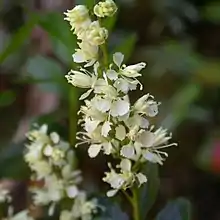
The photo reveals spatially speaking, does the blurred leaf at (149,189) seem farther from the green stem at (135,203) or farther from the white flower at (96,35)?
the white flower at (96,35)

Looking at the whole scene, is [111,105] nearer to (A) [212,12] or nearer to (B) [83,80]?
(B) [83,80]

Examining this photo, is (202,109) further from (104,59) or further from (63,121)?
(104,59)

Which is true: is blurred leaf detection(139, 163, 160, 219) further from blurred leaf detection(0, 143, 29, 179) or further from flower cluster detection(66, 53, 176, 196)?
blurred leaf detection(0, 143, 29, 179)

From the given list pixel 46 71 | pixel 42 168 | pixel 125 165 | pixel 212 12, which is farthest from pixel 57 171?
pixel 212 12

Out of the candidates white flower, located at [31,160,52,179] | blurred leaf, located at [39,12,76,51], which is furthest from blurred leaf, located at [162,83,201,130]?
white flower, located at [31,160,52,179]

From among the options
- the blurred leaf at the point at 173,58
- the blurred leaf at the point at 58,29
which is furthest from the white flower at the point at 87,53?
the blurred leaf at the point at 173,58
